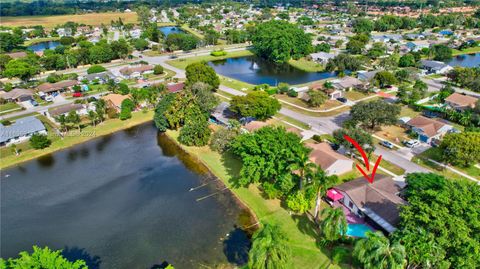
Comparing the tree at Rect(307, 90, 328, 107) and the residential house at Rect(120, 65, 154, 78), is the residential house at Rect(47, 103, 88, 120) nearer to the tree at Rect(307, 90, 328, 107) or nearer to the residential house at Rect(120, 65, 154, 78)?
the residential house at Rect(120, 65, 154, 78)

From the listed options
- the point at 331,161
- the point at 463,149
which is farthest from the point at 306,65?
the point at 331,161

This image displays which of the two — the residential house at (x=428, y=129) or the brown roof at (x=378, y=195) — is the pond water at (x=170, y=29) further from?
the brown roof at (x=378, y=195)

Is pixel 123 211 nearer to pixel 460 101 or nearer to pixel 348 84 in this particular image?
pixel 348 84

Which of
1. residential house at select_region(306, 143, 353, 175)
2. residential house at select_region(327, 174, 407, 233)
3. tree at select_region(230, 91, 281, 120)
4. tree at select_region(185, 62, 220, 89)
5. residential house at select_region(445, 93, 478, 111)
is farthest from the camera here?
tree at select_region(185, 62, 220, 89)

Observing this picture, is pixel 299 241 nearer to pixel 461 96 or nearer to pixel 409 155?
pixel 409 155

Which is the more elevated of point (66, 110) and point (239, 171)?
point (66, 110)

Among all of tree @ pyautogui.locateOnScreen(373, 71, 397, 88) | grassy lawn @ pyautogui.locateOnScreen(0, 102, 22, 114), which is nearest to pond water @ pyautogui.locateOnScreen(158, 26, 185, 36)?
grassy lawn @ pyautogui.locateOnScreen(0, 102, 22, 114)

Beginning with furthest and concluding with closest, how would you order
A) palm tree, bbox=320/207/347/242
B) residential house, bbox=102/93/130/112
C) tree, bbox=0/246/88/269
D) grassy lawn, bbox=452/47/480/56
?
grassy lawn, bbox=452/47/480/56 → residential house, bbox=102/93/130/112 → palm tree, bbox=320/207/347/242 → tree, bbox=0/246/88/269
